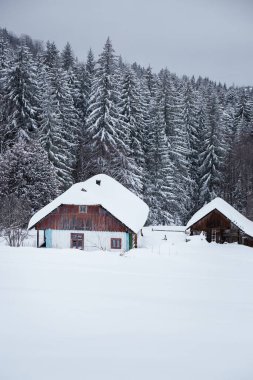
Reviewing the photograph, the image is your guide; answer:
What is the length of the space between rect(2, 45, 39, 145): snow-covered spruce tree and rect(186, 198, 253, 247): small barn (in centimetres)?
1949

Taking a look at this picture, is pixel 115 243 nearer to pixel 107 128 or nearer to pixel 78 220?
pixel 78 220

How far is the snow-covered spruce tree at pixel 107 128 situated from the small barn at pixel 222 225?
33.3 ft

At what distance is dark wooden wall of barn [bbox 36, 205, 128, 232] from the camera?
26.1 metres

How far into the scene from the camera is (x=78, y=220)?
26.5m

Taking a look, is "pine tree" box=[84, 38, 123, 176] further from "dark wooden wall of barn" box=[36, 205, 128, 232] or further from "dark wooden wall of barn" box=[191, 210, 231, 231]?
"dark wooden wall of barn" box=[191, 210, 231, 231]

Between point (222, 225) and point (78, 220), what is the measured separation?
515 inches

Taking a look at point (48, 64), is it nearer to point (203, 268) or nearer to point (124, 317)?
point (203, 268)

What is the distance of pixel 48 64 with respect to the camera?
49438 mm

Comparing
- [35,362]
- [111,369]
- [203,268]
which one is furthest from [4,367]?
[203,268]

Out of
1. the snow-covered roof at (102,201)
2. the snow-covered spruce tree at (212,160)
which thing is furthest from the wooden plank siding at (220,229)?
the snow-covered spruce tree at (212,160)

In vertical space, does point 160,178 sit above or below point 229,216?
above

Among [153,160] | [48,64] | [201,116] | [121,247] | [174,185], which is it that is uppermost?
[48,64]

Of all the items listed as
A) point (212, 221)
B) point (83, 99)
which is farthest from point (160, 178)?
point (83, 99)

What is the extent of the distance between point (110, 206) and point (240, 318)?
19.2 meters
